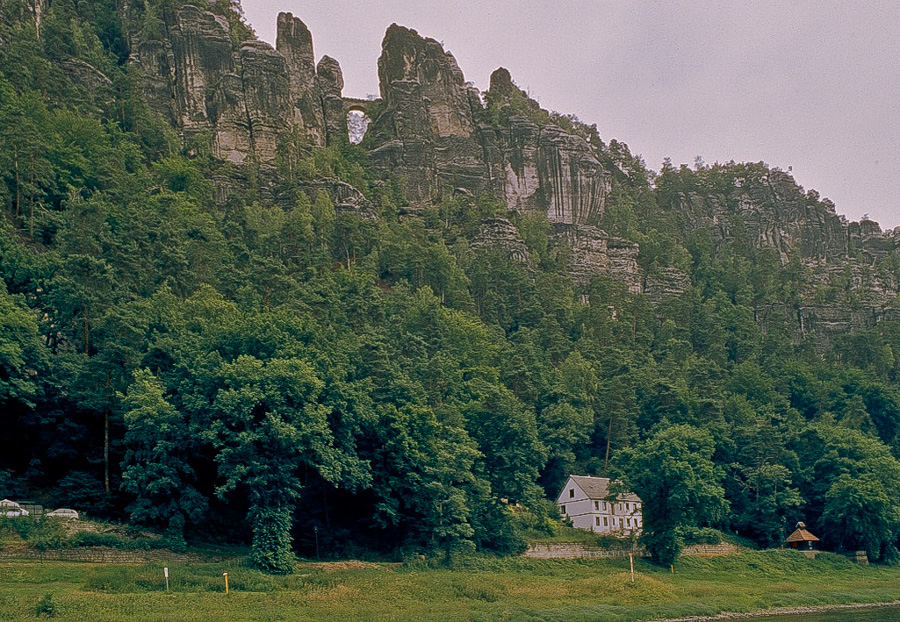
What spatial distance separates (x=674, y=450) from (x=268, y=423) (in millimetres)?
31788

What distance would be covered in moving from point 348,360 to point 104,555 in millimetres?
19649

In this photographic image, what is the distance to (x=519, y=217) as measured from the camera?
133625mm

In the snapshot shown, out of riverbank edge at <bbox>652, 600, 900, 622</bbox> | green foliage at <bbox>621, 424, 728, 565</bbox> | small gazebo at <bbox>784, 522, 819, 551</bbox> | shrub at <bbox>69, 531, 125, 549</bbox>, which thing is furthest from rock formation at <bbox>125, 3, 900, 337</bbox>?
riverbank edge at <bbox>652, 600, 900, 622</bbox>

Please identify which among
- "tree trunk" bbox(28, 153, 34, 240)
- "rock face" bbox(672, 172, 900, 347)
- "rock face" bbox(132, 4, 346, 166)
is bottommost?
"tree trunk" bbox(28, 153, 34, 240)

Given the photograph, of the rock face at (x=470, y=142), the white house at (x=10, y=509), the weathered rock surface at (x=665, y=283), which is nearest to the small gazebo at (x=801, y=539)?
the weathered rock surface at (x=665, y=283)

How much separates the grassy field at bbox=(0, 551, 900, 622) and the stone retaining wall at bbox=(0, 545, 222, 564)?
1.22m

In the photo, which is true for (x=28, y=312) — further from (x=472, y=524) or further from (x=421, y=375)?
(x=472, y=524)

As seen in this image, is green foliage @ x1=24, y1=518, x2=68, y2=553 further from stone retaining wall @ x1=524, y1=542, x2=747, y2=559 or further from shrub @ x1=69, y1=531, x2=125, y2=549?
stone retaining wall @ x1=524, y1=542, x2=747, y2=559

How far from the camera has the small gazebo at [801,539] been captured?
2793 inches

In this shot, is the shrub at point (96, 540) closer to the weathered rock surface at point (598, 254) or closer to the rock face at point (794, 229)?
the weathered rock surface at point (598, 254)

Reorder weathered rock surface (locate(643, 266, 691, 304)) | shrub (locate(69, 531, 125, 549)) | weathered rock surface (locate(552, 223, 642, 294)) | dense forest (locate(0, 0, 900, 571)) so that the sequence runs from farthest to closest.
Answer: weathered rock surface (locate(643, 266, 691, 304))
weathered rock surface (locate(552, 223, 642, 294))
dense forest (locate(0, 0, 900, 571))
shrub (locate(69, 531, 125, 549))

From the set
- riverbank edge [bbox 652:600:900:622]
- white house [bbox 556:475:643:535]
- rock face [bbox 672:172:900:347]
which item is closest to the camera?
riverbank edge [bbox 652:600:900:622]

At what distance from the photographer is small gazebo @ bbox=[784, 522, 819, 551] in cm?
7094

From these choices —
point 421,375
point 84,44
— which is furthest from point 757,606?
point 84,44
